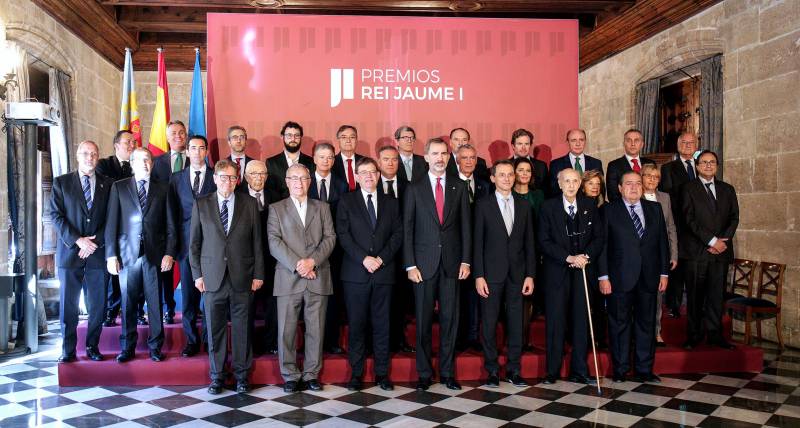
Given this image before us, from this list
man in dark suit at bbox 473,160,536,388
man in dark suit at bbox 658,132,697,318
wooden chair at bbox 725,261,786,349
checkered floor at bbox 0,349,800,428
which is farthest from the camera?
wooden chair at bbox 725,261,786,349

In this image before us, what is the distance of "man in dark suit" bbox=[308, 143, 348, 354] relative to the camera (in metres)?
4.75

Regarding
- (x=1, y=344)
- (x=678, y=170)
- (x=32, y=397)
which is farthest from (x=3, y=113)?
(x=678, y=170)

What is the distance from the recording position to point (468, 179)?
505cm

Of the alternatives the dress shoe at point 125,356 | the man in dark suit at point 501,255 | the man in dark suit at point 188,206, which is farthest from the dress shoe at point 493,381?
the dress shoe at point 125,356

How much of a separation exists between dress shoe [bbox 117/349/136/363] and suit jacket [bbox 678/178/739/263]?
4.52 meters

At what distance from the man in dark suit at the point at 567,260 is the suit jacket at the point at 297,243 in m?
1.60

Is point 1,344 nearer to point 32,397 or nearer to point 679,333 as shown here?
point 32,397

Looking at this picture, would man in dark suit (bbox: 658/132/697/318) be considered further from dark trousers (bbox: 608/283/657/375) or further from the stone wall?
the stone wall

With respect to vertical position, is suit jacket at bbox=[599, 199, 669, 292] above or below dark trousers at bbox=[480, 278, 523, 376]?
above

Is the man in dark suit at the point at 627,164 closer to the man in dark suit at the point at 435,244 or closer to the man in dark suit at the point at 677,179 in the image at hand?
the man in dark suit at the point at 677,179

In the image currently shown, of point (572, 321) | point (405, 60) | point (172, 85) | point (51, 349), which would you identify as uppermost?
point (172, 85)

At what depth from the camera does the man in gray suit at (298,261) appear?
14.5 ft

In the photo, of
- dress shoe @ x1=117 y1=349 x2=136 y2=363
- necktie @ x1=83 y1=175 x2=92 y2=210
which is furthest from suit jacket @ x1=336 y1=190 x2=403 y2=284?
necktie @ x1=83 y1=175 x2=92 y2=210

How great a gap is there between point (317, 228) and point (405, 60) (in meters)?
2.46
